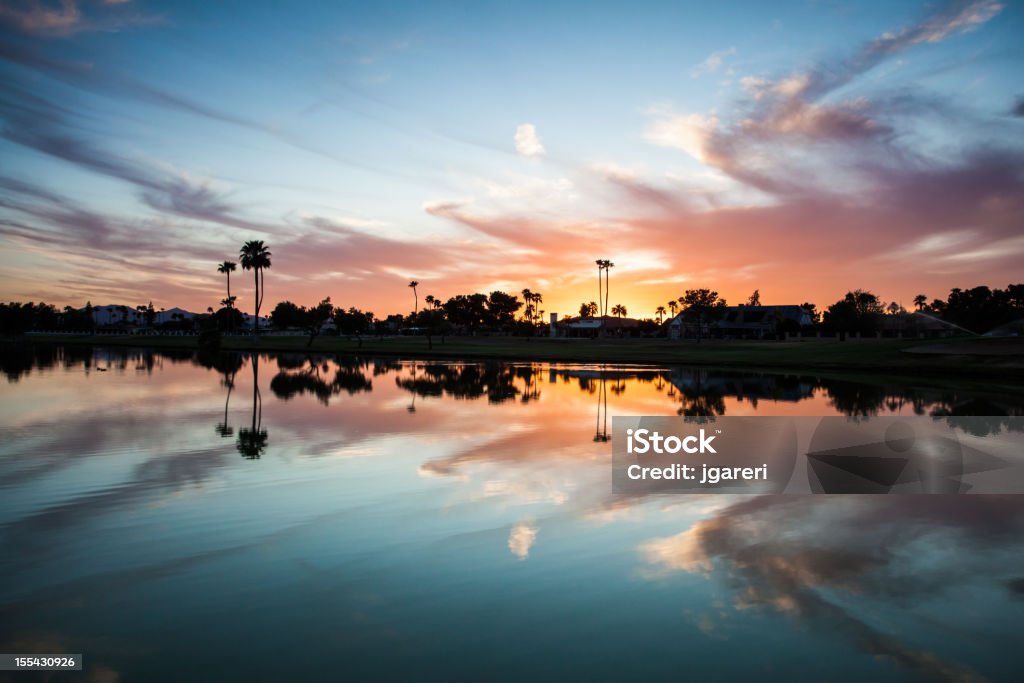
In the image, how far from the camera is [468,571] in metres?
9.66

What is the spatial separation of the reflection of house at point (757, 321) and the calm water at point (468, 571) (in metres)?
133

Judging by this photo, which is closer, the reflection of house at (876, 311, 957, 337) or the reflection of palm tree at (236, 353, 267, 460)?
the reflection of palm tree at (236, 353, 267, 460)

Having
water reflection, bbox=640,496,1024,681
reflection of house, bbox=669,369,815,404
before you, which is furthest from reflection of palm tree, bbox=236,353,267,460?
reflection of house, bbox=669,369,815,404

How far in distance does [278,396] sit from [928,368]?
4932 centimetres

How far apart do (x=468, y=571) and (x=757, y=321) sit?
151749 mm

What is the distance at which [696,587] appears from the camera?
9.12 m

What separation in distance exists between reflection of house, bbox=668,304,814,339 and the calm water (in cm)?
13265

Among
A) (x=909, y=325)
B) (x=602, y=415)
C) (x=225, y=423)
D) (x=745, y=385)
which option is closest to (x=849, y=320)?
(x=909, y=325)

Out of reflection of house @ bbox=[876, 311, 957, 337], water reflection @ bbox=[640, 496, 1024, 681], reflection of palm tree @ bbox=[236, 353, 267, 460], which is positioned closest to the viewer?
water reflection @ bbox=[640, 496, 1024, 681]

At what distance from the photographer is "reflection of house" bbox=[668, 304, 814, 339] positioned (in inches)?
5561

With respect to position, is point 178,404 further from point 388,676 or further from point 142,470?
point 388,676

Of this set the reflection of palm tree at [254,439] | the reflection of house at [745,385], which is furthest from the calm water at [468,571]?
the reflection of house at [745,385]

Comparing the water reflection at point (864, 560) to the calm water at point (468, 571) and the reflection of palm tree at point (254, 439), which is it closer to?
the calm water at point (468, 571)

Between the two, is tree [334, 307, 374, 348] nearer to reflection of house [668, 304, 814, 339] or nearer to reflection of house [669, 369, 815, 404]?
reflection of house [668, 304, 814, 339]
